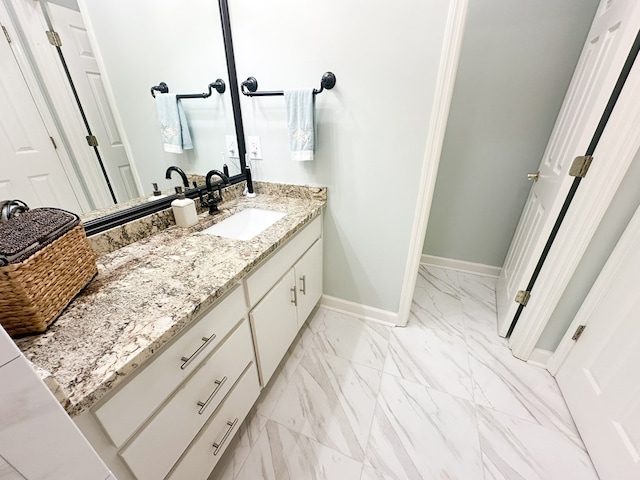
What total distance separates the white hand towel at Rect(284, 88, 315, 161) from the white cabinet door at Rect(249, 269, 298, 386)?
637mm

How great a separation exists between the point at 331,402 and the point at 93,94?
1626mm

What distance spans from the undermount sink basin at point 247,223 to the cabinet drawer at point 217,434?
624 millimetres

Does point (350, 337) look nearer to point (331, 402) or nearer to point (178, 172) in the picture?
point (331, 402)

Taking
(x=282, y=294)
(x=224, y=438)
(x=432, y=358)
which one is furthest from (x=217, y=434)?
(x=432, y=358)

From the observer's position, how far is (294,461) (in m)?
1.08

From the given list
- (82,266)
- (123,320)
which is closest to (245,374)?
(123,320)

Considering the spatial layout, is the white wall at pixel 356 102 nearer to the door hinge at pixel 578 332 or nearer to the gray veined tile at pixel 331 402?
the gray veined tile at pixel 331 402

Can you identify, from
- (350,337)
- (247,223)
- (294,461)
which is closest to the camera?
(294,461)

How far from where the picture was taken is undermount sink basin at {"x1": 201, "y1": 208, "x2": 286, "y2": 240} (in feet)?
4.22

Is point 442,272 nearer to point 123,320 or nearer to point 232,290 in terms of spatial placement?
point 232,290

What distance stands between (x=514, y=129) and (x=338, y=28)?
4.76 ft

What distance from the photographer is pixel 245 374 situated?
1.04m

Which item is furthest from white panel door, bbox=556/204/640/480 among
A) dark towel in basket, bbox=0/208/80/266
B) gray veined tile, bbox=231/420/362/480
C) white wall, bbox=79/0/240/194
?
white wall, bbox=79/0/240/194

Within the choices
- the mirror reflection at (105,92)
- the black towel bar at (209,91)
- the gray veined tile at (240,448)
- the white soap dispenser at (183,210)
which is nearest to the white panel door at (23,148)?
the mirror reflection at (105,92)
